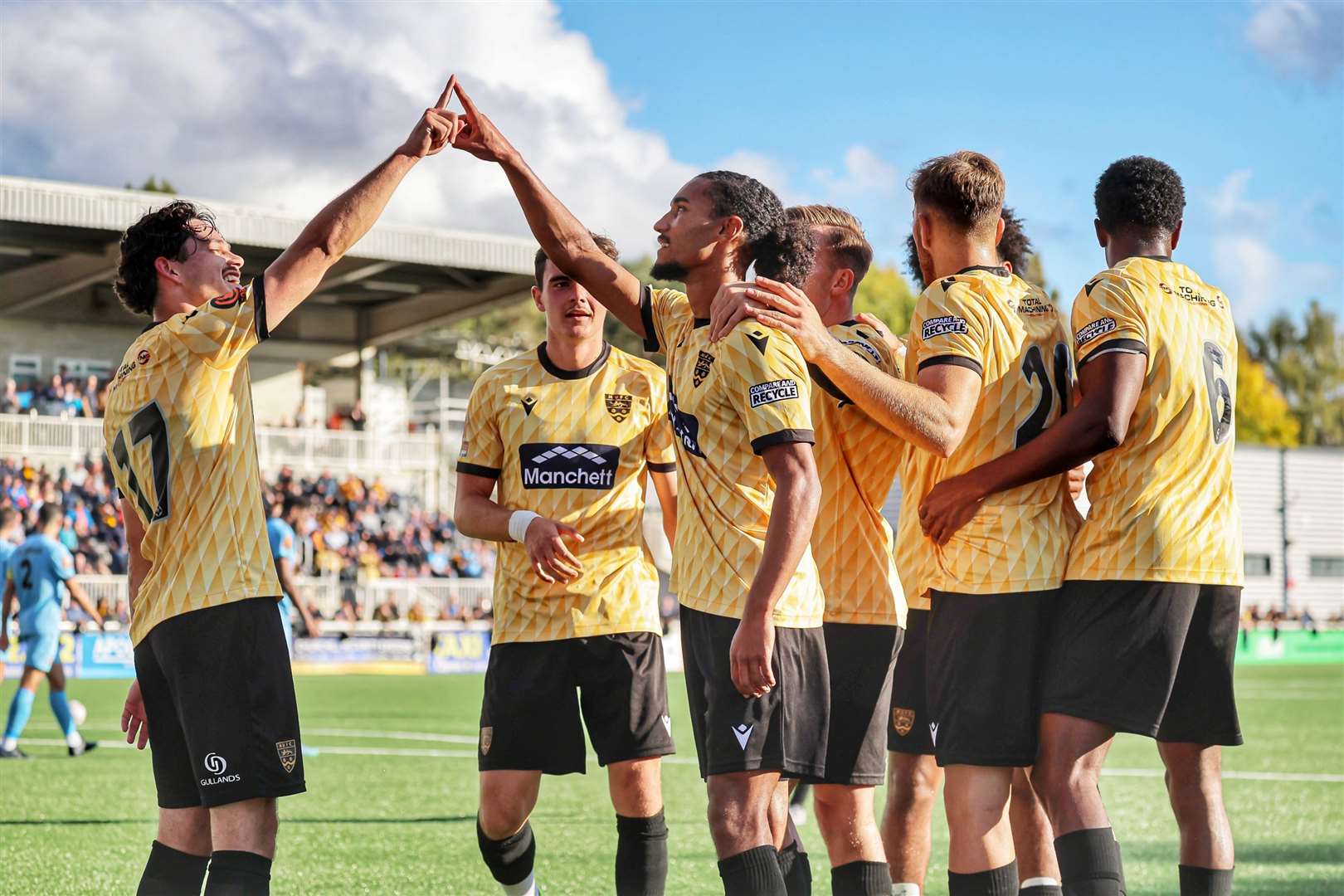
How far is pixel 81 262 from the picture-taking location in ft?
120

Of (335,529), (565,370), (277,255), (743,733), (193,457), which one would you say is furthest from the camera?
(277,255)

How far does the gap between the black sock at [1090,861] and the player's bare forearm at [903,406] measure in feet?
3.84

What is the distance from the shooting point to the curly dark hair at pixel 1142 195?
185 inches

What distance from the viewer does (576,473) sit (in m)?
5.75

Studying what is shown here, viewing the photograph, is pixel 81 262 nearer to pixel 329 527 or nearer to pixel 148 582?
pixel 329 527

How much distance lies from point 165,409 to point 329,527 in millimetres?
30843

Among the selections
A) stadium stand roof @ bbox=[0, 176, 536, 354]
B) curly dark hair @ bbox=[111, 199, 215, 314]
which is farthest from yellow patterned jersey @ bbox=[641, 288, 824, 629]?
stadium stand roof @ bbox=[0, 176, 536, 354]

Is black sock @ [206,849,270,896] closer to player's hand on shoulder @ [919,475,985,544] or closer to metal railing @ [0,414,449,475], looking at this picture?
player's hand on shoulder @ [919,475,985,544]

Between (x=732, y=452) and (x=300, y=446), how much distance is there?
113ft

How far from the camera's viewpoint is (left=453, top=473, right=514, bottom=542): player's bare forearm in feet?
18.1

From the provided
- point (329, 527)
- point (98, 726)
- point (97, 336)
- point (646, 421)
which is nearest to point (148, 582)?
point (646, 421)

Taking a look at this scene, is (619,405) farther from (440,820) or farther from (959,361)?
(440,820)

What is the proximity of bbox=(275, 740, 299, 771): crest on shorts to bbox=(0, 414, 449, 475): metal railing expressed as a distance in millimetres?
30362

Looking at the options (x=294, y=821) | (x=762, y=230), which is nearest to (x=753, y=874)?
(x=762, y=230)
